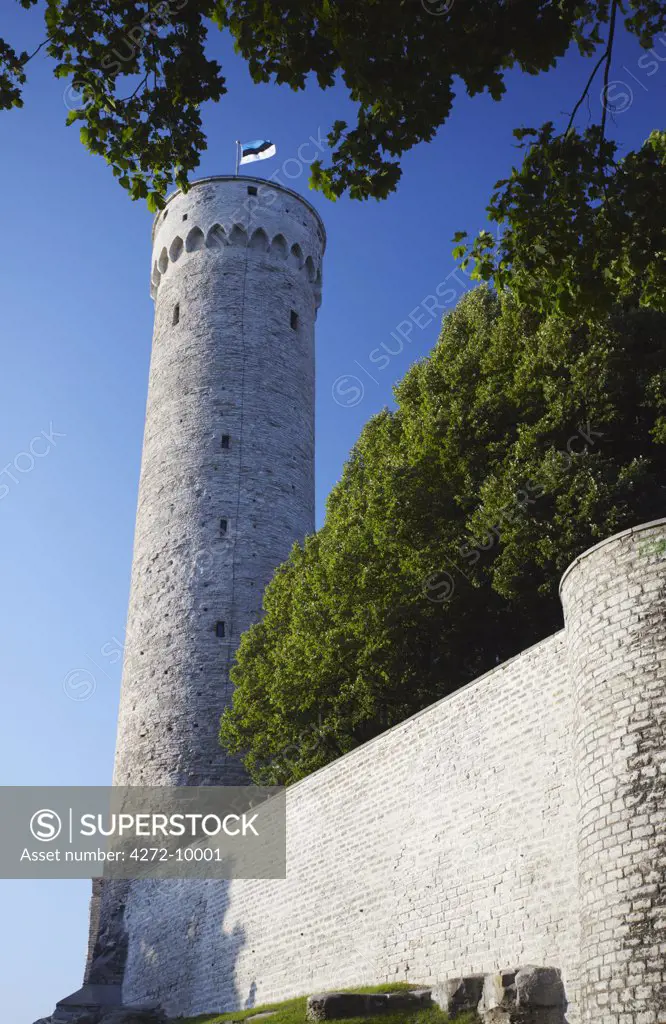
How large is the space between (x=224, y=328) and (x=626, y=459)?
15367 millimetres

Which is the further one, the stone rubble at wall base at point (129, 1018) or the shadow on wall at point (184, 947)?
the stone rubble at wall base at point (129, 1018)

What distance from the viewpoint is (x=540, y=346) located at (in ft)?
47.4

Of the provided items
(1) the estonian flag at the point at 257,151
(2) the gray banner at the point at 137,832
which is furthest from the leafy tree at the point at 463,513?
(1) the estonian flag at the point at 257,151

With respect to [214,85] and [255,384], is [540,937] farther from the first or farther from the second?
[255,384]

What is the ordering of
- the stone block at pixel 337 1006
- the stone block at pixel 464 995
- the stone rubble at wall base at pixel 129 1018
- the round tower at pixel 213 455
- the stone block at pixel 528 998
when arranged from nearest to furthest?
1. the stone block at pixel 528 998
2. the stone block at pixel 464 995
3. the stone block at pixel 337 1006
4. the stone rubble at wall base at pixel 129 1018
5. the round tower at pixel 213 455

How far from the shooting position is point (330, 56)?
21.6 feet

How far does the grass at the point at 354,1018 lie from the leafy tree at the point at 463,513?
444 cm

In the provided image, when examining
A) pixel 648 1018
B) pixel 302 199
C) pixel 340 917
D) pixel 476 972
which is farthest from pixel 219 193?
pixel 648 1018

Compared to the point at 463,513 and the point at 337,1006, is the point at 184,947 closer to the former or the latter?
the point at 337,1006

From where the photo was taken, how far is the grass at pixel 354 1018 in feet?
31.3

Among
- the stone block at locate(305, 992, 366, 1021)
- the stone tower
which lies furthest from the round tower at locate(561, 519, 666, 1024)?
the stone tower

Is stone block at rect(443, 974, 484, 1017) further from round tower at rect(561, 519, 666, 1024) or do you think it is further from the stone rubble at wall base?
the stone rubble at wall base

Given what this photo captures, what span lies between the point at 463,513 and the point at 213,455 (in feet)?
36.8

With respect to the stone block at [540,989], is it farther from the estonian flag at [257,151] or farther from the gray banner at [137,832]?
the estonian flag at [257,151]
